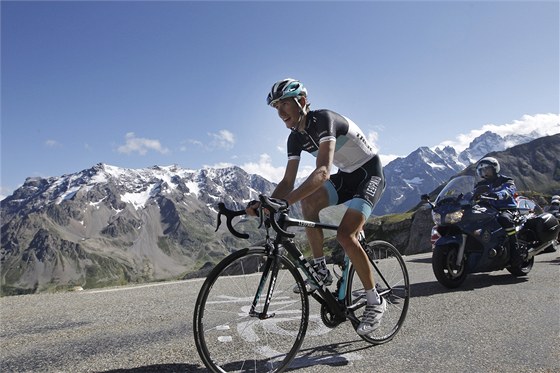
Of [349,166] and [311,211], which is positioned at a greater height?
[349,166]

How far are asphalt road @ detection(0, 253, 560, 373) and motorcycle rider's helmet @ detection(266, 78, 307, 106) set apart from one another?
3.30 m

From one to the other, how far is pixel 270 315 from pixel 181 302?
14.9ft

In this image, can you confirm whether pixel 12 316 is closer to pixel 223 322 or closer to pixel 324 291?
pixel 223 322

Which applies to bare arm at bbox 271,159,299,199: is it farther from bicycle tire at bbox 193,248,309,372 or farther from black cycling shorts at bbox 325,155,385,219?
bicycle tire at bbox 193,248,309,372

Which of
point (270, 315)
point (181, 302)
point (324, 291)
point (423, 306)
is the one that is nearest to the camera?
point (270, 315)

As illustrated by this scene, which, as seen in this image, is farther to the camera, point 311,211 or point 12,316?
point 12,316

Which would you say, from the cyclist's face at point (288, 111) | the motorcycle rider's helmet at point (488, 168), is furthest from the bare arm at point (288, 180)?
the motorcycle rider's helmet at point (488, 168)

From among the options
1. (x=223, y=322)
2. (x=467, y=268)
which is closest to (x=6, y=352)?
(x=223, y=322)

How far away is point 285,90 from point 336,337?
3.46 metres

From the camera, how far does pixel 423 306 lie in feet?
23.0

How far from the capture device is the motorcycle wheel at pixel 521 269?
9.62 metres

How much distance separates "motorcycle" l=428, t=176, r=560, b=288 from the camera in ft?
27.7

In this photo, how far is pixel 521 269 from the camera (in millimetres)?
9711


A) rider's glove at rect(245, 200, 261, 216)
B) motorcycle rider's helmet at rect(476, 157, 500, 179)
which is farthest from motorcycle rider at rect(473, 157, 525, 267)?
rider's glove at rect(245, 200, 261, 216)
